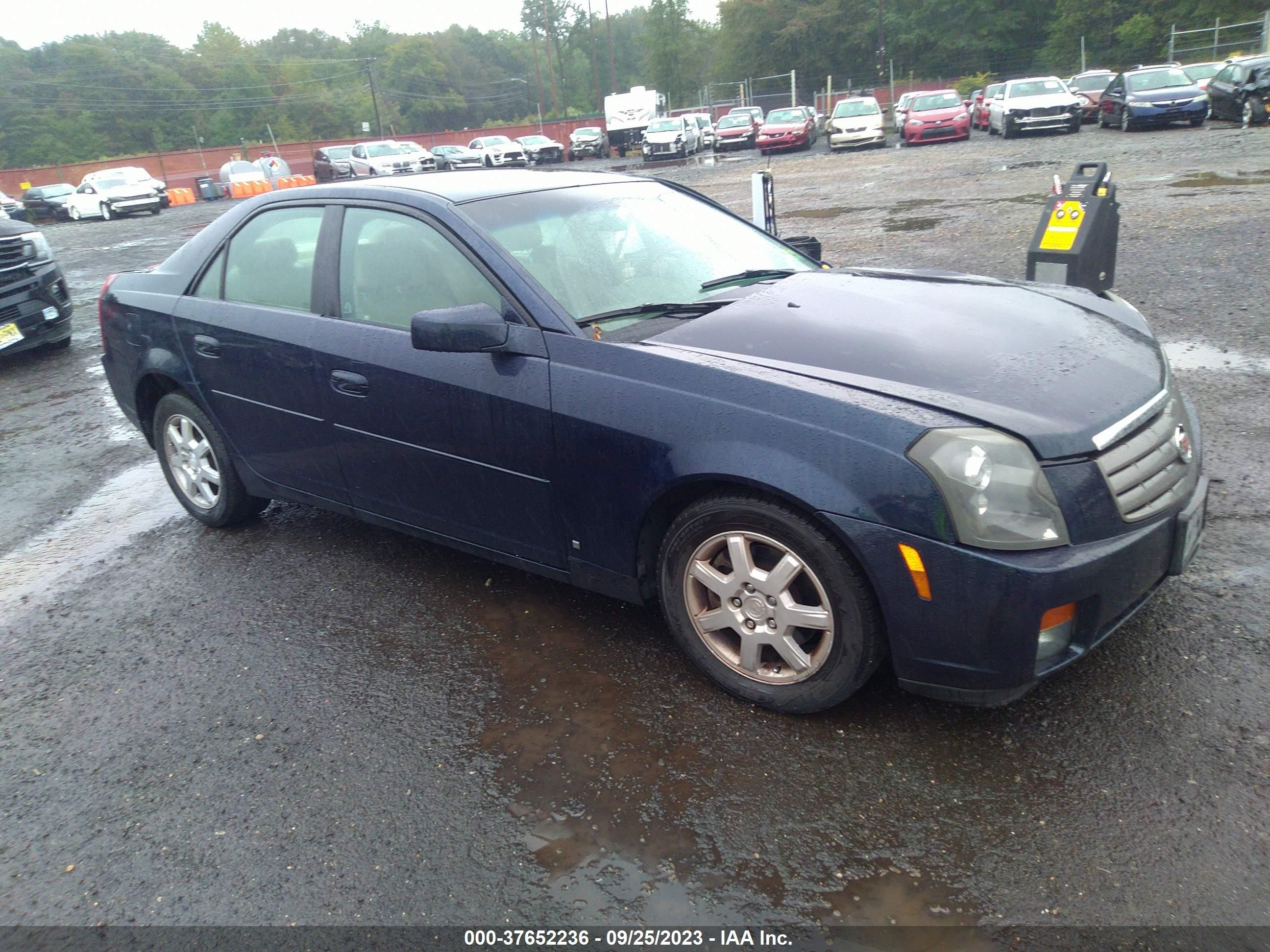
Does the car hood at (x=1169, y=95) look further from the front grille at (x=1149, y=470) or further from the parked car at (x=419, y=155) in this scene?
the parked car at (x=419, y=155)

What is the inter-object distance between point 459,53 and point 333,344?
12343cm

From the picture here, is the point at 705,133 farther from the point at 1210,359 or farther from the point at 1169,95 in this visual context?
the point at 1210,359

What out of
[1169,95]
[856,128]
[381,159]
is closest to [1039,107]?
[1169,95]

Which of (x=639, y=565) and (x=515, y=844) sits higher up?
(x=639, y=565)

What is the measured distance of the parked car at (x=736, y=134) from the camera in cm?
3728

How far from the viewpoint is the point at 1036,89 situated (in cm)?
2605

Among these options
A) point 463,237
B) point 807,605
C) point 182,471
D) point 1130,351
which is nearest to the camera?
point 807,605

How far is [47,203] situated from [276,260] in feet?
123

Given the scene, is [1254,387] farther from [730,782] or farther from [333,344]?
[333,344]

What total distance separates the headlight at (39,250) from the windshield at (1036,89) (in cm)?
2439

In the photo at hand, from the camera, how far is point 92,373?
29.1 ft

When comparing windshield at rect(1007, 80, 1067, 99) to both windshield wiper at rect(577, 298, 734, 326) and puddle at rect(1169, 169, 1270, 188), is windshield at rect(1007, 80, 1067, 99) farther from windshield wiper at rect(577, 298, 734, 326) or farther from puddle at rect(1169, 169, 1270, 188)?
windshield wiper at rect(577, 298, 734, 326)

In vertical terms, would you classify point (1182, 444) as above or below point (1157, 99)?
above

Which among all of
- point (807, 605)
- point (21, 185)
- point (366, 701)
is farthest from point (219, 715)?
point (21, 185)
